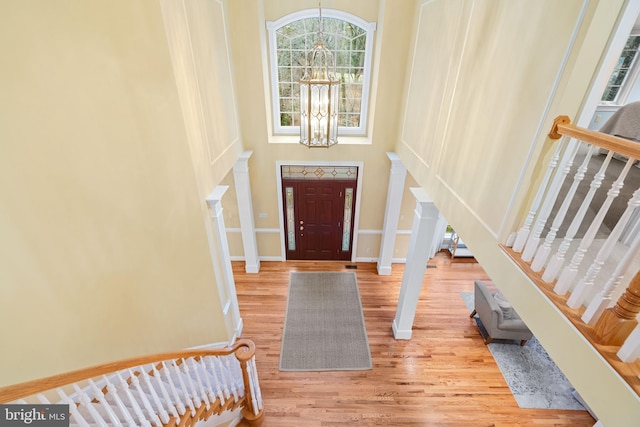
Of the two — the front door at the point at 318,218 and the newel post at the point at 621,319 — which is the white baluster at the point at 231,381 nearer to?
the newel post at the point at 621,319

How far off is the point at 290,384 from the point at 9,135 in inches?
170

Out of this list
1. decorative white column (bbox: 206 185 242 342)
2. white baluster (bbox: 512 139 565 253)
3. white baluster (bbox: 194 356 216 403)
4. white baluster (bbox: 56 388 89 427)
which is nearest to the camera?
white baluster (bbox: 56 388 89 427)

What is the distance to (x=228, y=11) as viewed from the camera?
182 inches

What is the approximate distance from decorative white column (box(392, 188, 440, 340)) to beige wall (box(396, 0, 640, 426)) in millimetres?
380

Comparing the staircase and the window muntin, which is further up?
the window muntin

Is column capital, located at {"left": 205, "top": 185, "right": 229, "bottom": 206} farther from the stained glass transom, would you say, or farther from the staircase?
the stained glass transom

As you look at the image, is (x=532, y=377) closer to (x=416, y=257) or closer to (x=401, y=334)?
(x=401, y=334)

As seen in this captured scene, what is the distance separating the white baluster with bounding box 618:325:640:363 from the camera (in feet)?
4.31

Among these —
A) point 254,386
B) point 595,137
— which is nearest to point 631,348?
point 595,137

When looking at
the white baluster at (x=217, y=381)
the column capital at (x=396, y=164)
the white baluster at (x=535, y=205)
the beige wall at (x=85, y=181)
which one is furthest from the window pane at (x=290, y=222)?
the white baluster at (x=535, y=205)

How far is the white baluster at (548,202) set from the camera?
1764 millimetres

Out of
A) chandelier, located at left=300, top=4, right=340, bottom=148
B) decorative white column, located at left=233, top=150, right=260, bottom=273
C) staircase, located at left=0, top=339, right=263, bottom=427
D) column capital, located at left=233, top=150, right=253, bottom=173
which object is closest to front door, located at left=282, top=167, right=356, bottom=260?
decorative white column, located at left=233, top=150, right=260, bottom=273

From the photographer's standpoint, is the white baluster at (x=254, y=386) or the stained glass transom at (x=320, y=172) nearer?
the white baluster at (x=254, y=386)

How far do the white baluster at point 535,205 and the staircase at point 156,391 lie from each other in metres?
2.81
